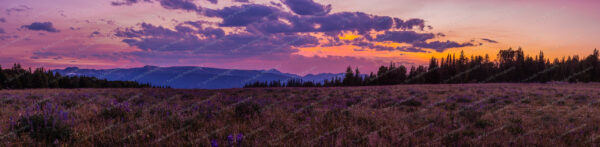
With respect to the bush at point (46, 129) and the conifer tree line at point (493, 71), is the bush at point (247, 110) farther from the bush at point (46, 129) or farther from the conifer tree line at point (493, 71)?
the conifer tree line at point (493, 71)

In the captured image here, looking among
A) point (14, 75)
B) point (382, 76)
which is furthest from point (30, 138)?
point (14, 75)

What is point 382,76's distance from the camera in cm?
7938

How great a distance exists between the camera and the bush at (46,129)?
4.31m

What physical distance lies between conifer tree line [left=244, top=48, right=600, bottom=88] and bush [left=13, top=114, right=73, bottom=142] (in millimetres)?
64952

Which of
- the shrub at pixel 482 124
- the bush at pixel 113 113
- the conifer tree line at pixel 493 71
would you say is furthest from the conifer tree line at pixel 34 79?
the shrub at pixel 482 124

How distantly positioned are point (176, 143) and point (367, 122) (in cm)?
401

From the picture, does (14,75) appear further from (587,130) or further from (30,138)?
(587,130)

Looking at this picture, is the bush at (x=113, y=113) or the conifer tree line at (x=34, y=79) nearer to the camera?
the bush at (x=113, y=113)

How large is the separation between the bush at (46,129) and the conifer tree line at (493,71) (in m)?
65.0

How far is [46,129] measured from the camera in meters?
4.38

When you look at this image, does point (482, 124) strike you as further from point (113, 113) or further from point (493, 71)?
point (493, 71)

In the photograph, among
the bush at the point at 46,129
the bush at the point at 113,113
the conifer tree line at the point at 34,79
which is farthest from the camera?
the conifer tree line at the point at 34,79

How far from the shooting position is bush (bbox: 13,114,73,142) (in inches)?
170

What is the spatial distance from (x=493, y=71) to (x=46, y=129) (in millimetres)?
92814
